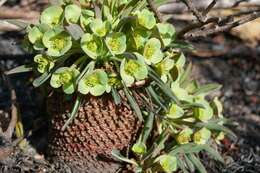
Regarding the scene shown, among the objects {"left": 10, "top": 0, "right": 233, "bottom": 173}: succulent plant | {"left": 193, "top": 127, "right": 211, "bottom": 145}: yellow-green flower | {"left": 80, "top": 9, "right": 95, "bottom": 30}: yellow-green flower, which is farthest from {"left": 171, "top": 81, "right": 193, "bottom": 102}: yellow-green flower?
{"left": 80, "top": 9, "right": 95, "bottom": 30}: yellow-green flower

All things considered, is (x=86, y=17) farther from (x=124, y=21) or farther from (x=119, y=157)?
(x=119, y=157)

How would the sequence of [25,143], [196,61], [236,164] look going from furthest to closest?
[196,61], [236,164], [25,143]

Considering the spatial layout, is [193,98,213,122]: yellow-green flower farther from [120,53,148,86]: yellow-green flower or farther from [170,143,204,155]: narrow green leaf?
[120,53,148,86]: yellow-green flower

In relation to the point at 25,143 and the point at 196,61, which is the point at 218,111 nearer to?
the point at 25,143

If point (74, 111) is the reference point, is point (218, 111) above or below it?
below

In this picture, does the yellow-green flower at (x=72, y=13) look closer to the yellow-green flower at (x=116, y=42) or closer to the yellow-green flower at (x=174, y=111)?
the yellow-green flower at (x=116, y=42)

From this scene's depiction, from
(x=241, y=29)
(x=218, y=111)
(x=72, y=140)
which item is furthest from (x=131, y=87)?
(x=241, y=29)

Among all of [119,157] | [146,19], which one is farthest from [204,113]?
[146,19]
